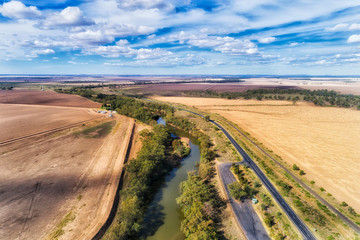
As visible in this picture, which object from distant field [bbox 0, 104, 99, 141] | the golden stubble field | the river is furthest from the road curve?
distant field [bbox 0, 104, 99, 141]

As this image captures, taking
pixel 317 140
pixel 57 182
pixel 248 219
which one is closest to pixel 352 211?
pixel 248 219

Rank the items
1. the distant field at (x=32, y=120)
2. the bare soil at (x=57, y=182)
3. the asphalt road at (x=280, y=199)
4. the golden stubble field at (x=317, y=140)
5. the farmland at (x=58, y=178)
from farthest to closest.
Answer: the distant field at (x=32, y=120) → the golden stubble field at (x=317, y=140) → the farmland at (x=58, y=178) → the bare soil at (x=57, y=182) → the asphalt road at (x=280, y=199)

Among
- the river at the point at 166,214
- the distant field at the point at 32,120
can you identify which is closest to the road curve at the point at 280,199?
the river at the point at 166,214

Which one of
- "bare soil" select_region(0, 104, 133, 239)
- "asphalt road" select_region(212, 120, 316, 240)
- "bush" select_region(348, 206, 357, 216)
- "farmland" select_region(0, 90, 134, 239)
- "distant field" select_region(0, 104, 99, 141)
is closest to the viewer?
"asphalt road" select_region(212, 120, 316, 240)

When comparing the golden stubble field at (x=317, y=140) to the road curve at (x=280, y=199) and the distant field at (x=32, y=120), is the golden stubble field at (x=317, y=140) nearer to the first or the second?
the road curve at (x=280, y=199)

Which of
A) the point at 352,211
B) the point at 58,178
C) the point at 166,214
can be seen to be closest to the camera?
the point at 352,211

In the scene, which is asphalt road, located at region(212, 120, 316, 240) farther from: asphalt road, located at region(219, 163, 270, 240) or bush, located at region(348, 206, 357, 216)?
bush, located at region(348, 206, 357, 216)

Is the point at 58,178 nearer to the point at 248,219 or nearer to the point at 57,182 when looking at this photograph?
the point at 57,182
